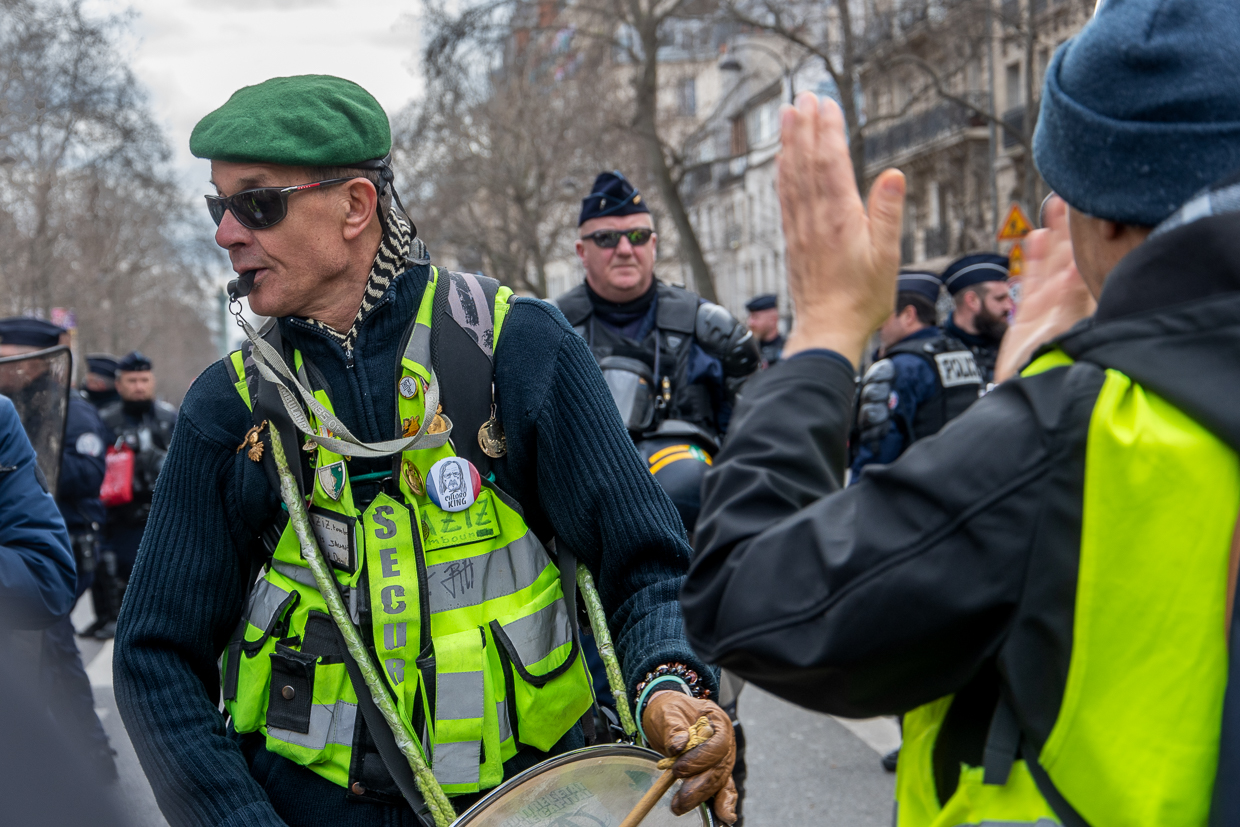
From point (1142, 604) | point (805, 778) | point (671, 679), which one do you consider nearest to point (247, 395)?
point (671, 679)

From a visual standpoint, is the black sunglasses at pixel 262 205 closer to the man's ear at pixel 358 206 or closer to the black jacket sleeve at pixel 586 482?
the man's ear at pixel 358 206

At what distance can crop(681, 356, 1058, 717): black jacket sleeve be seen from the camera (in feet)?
→ 3.63

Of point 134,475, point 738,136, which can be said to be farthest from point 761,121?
point 134,475

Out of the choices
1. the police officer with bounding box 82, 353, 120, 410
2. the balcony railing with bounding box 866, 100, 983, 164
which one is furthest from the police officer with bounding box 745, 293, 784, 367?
the balcony railing with bounding box 866, 100, 983, 164

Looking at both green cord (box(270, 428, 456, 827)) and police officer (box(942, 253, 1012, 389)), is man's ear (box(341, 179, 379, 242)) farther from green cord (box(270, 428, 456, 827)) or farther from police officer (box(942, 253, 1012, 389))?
police officer (box(942, 253, 1012, 389))

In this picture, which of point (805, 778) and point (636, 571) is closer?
point (636, 571)

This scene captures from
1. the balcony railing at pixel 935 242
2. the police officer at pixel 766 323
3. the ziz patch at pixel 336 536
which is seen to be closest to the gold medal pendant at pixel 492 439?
the ziz patch at pixel 336 536

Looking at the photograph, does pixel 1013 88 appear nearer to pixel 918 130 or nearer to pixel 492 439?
pixel 918 130

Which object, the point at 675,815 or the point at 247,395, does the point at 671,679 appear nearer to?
the point at 675,815

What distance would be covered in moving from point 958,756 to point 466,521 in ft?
3.35

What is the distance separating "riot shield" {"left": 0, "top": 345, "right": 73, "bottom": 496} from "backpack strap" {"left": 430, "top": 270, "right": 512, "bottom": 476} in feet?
7.90

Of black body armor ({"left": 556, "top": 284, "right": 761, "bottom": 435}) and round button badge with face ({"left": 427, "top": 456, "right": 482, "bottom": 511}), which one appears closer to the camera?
round button badge with face ({"left": 427, "top": 456, "right": 482, "bottom": 511})

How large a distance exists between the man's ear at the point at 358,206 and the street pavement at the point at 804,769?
2809 millimetres

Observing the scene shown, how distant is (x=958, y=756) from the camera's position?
48.1 inches
